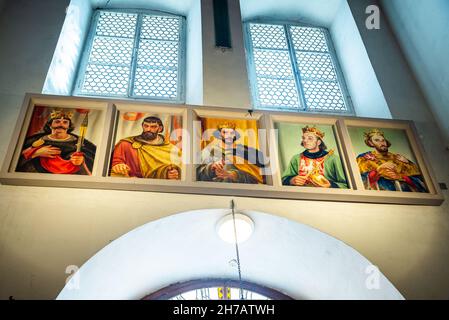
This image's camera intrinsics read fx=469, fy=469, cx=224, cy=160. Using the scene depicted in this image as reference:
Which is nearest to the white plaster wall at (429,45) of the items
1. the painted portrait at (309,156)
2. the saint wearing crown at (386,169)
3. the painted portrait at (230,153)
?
the saint wearing crown at (386,169)

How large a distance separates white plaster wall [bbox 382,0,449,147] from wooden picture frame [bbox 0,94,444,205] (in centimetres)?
50

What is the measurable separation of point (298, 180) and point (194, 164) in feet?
3.45

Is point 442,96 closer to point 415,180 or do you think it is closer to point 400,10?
point 415,180

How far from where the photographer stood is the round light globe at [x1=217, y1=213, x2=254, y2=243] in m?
4.51

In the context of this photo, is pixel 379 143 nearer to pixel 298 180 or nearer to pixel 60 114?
pixel 298 180

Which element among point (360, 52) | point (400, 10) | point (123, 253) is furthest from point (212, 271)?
point (400, 10)

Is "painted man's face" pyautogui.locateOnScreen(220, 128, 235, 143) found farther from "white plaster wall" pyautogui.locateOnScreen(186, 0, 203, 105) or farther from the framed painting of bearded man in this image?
"white plaster wall" pyautogui.locateOnScreen(186, 0, 203, 105)

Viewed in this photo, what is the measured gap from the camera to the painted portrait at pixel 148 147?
178 inches

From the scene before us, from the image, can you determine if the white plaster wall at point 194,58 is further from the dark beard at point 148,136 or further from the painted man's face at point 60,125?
the painted man's face at point 60,125

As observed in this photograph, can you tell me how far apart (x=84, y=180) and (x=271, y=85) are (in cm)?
327

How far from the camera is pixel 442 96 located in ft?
18.1

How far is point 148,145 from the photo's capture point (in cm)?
478

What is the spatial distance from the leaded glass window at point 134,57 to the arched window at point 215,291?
7.90 ft

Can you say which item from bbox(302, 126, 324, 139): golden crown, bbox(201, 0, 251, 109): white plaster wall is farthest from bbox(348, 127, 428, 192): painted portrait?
bbox(201, 0, 251, 109): white plaster wall
